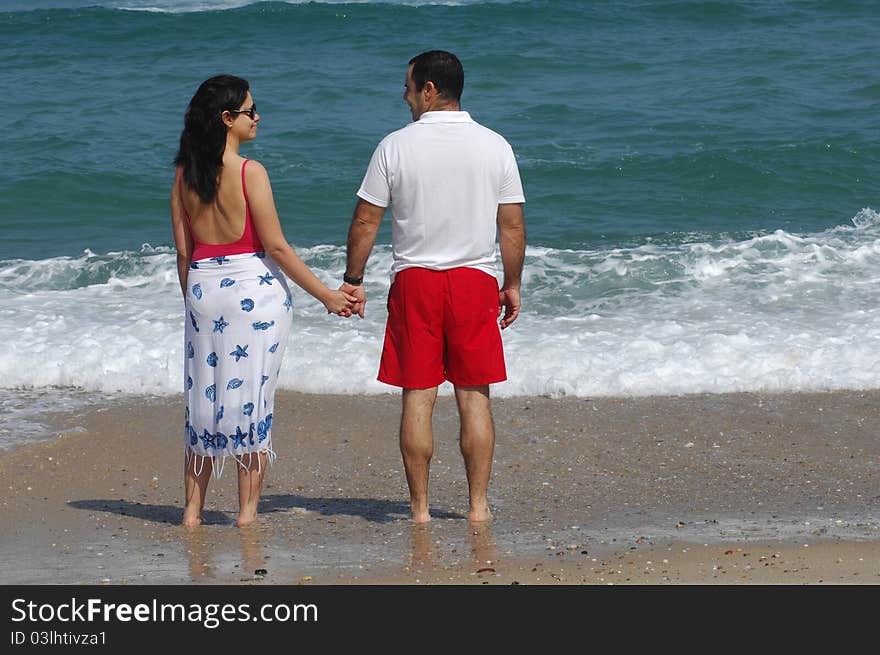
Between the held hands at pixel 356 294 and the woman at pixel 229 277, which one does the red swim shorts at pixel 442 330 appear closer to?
the held hands at pixel 356 294

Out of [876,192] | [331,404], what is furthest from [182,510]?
[876,192]

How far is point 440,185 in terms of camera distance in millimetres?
4094

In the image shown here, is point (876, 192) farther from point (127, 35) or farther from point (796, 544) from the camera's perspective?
point (127, 35)

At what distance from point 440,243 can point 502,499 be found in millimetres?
1287

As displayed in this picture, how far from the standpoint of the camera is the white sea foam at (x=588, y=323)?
6.64 m

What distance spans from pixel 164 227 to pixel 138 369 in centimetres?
440

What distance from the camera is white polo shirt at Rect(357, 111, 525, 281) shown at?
13.4ft

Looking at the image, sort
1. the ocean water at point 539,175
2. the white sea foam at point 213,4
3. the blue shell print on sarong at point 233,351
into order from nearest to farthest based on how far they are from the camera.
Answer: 1. the blue shell print on sarong at point 233,351
2. the ocean water at point 539,175
3. the white sea foam at point 213,4

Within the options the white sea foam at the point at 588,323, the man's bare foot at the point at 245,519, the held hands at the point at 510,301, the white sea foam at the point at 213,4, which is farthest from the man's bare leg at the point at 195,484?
the white sea foam at the point at 213,4

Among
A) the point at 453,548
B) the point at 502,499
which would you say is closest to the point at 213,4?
the point at 502,499

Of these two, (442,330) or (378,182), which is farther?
(442,330)

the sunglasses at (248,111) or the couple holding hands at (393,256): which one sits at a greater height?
the sunglasses at (248,111)

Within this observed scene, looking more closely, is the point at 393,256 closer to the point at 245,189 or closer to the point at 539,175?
the point at 245,189

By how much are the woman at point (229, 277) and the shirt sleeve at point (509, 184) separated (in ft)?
2.17
